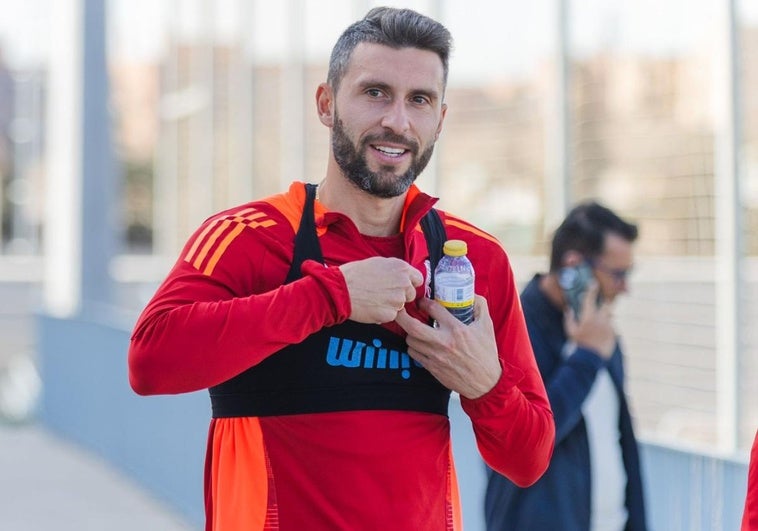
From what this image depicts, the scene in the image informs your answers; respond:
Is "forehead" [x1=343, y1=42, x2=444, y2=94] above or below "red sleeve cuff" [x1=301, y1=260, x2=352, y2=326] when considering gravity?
above

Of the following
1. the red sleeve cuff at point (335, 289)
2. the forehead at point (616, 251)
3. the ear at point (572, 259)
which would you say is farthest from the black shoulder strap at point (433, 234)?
the forehead at point (616, 251)

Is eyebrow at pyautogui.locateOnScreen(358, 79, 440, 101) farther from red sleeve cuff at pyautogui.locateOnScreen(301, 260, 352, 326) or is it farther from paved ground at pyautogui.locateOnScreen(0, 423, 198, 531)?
paved ground at pyautogui.locateOnScreen(0, 423, 198, 531)

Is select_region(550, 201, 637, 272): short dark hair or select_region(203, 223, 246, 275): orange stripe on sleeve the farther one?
select_region(550, 201, 637, 272): short dark hair

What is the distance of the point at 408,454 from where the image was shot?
2592 millimetres

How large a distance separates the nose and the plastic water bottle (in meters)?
0.25

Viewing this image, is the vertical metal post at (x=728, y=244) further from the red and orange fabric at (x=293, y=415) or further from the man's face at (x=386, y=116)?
the man's face at (x=386, y=116)

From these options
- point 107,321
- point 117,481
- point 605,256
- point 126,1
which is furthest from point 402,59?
point 126,1

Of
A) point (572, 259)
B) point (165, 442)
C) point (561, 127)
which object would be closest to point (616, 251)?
point (572, 259)

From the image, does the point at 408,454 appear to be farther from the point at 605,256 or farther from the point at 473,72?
the point at 473,72

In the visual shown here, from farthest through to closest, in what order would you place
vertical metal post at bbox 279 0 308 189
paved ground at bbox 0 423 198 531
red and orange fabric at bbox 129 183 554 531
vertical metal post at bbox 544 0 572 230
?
1. vertical metal post at bbox 279 0 308 189
2. paved ground at bbox 0 423 198 531
3. vertical metal post at bbox 544 0 572 230
4. red and orange fabric at bbox 129 183 554 531

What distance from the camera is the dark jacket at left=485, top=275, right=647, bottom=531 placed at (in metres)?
3.78

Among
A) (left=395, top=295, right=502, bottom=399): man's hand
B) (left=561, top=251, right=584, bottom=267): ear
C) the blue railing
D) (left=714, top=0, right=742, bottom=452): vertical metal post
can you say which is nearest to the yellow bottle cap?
(left=395, top=295, right=502, bottom=399): man's hand

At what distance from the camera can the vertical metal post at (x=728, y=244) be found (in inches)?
190

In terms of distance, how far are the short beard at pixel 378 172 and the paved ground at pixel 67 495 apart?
601cm
